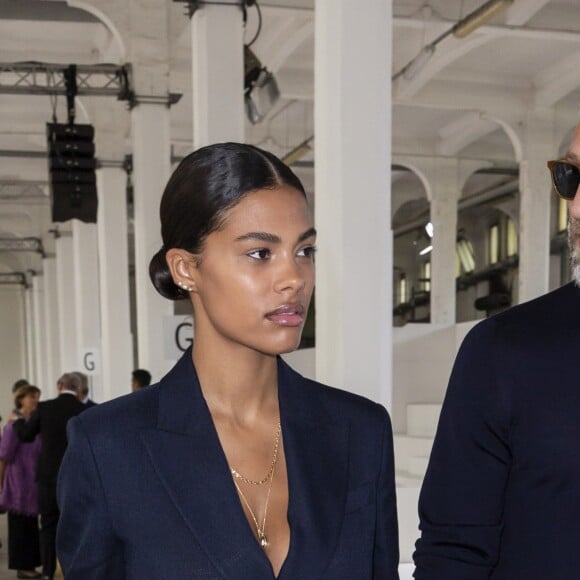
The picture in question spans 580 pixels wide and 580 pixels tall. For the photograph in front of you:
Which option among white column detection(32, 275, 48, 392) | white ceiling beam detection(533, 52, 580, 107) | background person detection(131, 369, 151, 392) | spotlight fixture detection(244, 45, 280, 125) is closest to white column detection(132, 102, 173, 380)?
background person detection(131, 369, 151, 392)

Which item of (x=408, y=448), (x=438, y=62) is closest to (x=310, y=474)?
(x=408, y=448)

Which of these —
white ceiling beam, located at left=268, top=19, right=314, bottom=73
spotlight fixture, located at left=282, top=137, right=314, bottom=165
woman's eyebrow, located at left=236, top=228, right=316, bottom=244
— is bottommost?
woman's eyebrow, located at left=236, top=228, right=316, bottom=244

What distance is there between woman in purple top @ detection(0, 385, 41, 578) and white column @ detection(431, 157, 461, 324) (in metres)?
11.6

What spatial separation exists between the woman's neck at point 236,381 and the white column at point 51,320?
852 inches

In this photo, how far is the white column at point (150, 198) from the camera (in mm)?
9359

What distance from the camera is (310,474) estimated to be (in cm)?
160

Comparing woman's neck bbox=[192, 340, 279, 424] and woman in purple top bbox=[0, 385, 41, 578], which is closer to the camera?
woman's neck bbox=[192, 340, 279, 424]

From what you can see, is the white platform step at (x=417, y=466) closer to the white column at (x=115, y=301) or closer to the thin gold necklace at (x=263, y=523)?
the white column at (x=115, y=301)

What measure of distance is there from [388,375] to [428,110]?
41.3ft

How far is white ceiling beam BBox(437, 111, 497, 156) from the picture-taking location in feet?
55.4

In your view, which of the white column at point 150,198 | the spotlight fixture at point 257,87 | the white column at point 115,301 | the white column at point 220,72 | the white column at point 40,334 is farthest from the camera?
the white column at point 40,334

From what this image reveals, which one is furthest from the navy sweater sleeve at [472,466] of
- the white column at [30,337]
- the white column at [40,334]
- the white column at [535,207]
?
the white column at [30,337]

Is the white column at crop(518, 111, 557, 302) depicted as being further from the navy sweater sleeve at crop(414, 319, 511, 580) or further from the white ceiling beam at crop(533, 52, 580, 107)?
the navy sweater sleeve at crop(414, 319, 511, 580)

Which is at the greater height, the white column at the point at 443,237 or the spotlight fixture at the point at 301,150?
the spotlight fixture at the point at 301,150
